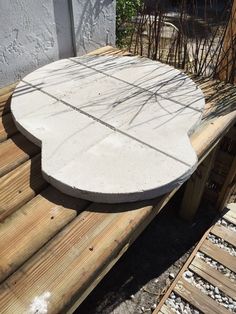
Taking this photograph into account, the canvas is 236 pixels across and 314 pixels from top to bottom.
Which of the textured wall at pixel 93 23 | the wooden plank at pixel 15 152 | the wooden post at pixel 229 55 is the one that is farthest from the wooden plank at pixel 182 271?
the textured wall at pixel 93 23

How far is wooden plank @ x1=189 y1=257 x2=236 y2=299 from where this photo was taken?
3398mm

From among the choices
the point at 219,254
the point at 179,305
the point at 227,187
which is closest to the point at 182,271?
the point at 179,305

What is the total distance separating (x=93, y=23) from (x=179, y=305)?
3180 millimetres

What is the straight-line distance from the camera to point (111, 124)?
2121mm

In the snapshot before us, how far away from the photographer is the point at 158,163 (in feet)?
6.00

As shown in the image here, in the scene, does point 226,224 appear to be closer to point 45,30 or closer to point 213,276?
point 213,276

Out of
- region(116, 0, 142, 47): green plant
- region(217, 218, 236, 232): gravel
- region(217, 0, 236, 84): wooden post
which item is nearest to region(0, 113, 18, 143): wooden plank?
region(217, 0, 236, 84): wooden post

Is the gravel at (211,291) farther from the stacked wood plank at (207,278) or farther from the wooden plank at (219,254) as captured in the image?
the wooden plank at (219,254)

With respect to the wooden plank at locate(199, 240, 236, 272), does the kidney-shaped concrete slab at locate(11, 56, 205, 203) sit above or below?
above

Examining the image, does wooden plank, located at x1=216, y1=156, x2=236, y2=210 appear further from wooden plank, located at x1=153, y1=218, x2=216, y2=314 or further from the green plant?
the green plant

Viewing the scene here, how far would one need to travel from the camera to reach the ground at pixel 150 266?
335 centimetres

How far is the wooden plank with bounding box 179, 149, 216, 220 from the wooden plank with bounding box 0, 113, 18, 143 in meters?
2.12

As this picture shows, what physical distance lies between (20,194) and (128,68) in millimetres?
1698

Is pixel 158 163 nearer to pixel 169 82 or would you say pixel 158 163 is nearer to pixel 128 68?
pixel 169 82
